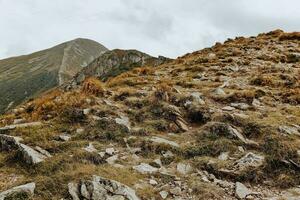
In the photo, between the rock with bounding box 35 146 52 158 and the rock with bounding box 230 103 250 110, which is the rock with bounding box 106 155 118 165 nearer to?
the rock with bounding box 35 146 52 158

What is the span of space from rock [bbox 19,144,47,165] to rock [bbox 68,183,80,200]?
184 centimetres

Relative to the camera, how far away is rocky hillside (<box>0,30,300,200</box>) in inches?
447

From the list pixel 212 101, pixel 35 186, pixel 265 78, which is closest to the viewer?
pixel 35 186

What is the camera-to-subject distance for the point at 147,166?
42.1 ft

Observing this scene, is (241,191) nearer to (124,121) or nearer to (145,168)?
(145,168)

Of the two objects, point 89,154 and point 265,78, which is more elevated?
point 265,78

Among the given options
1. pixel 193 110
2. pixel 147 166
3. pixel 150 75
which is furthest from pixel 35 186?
pixel 150 75

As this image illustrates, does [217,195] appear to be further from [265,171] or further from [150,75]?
[150,75]

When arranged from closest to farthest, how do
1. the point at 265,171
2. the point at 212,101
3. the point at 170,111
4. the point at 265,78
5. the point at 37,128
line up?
the point at 265,171
the point at 37,128
the point at 170,111
the point at 212,101
the point at 265,78

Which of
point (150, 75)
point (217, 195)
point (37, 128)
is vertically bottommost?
point (217, 195)

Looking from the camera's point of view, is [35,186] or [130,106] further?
[130,106]

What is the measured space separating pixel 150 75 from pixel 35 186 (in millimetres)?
17320

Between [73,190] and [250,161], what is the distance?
5.43 metres

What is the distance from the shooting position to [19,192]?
412 inches
